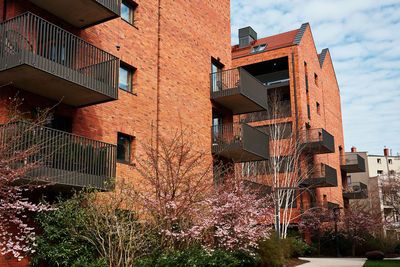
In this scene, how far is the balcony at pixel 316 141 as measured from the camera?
2925 cm

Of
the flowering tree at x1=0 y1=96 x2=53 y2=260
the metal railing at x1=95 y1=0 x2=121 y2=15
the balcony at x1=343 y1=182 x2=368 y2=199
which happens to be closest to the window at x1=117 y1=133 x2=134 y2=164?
the flowering tree at x1=0 y1=96 x2=53 y2=260

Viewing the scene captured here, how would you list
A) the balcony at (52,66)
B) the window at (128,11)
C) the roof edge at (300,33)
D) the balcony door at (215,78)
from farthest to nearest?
the roof edge at (300,33), the balcony door at (215,78), the window at (128,11), the balcony at (52,66)

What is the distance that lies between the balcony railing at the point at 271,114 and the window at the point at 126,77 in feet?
46.1

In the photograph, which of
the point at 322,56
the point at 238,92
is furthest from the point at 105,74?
the point at 322,56

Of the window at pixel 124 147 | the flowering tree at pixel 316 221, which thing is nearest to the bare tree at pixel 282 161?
the flowering tree at pixel 316 221

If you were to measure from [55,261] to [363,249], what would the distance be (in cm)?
2512

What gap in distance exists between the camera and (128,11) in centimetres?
Answer: 1620

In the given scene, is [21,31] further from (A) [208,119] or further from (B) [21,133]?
(A) [208,119]

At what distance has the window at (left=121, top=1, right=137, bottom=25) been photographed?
15.9 metres

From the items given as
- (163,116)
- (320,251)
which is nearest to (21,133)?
(163,116)

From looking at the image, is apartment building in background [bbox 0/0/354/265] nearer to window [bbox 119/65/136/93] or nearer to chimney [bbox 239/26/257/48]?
window [bbox 119/65/136/93]

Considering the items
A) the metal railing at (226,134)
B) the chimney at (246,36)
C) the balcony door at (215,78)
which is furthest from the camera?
the chimney at (246,36)

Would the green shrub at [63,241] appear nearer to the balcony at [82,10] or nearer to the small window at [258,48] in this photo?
the balcony at [82,10]

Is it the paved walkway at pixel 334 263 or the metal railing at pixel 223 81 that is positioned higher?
the metal railing at pixel 223 81
